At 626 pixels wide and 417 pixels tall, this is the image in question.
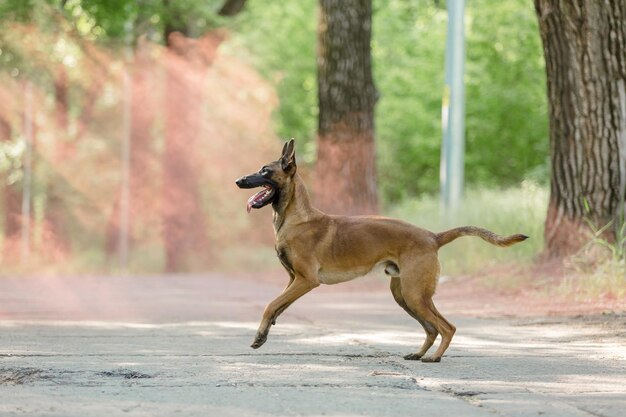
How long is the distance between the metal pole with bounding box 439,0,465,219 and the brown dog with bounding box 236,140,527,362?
14.9 metres

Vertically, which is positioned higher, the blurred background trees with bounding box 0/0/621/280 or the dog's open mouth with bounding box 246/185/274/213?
the blurred background trees with bounding box 0/0/621/280

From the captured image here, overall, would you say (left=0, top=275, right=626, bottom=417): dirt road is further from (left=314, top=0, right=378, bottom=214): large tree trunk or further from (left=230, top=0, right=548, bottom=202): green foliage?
(left=230, top=0, right=548, bottom=202): green foliage

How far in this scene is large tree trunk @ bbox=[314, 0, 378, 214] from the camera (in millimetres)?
24031

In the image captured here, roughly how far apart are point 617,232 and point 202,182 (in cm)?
3956

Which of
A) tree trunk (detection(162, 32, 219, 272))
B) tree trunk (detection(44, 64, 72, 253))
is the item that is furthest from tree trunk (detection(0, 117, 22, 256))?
tree trunk (detection(162, 32, 219, 272))

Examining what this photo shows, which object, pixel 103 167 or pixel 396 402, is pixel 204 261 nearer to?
pixel 103 167

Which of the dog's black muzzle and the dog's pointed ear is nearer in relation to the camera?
the dog's black muzzle

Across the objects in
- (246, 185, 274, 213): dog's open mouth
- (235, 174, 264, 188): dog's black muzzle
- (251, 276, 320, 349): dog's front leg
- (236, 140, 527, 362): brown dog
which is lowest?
(251, 276, 320, 349): dog's front leg

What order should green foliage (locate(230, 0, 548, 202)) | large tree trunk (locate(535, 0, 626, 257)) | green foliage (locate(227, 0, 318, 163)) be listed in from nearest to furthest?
large tree trunk (locate(535, 0, 626, 257)) → green foliage (locate(230, 0, 548, 202)) → green foliage (locate(227, 0, 318, 163))

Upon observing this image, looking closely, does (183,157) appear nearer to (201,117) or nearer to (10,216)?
(201,117)

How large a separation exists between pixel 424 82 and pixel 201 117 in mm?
12870

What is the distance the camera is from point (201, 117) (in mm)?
43719

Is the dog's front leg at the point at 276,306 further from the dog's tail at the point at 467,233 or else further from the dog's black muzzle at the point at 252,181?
the dog's tail at the point at 467,233

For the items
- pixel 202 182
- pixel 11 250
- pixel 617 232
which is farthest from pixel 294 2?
pixel 617 232
